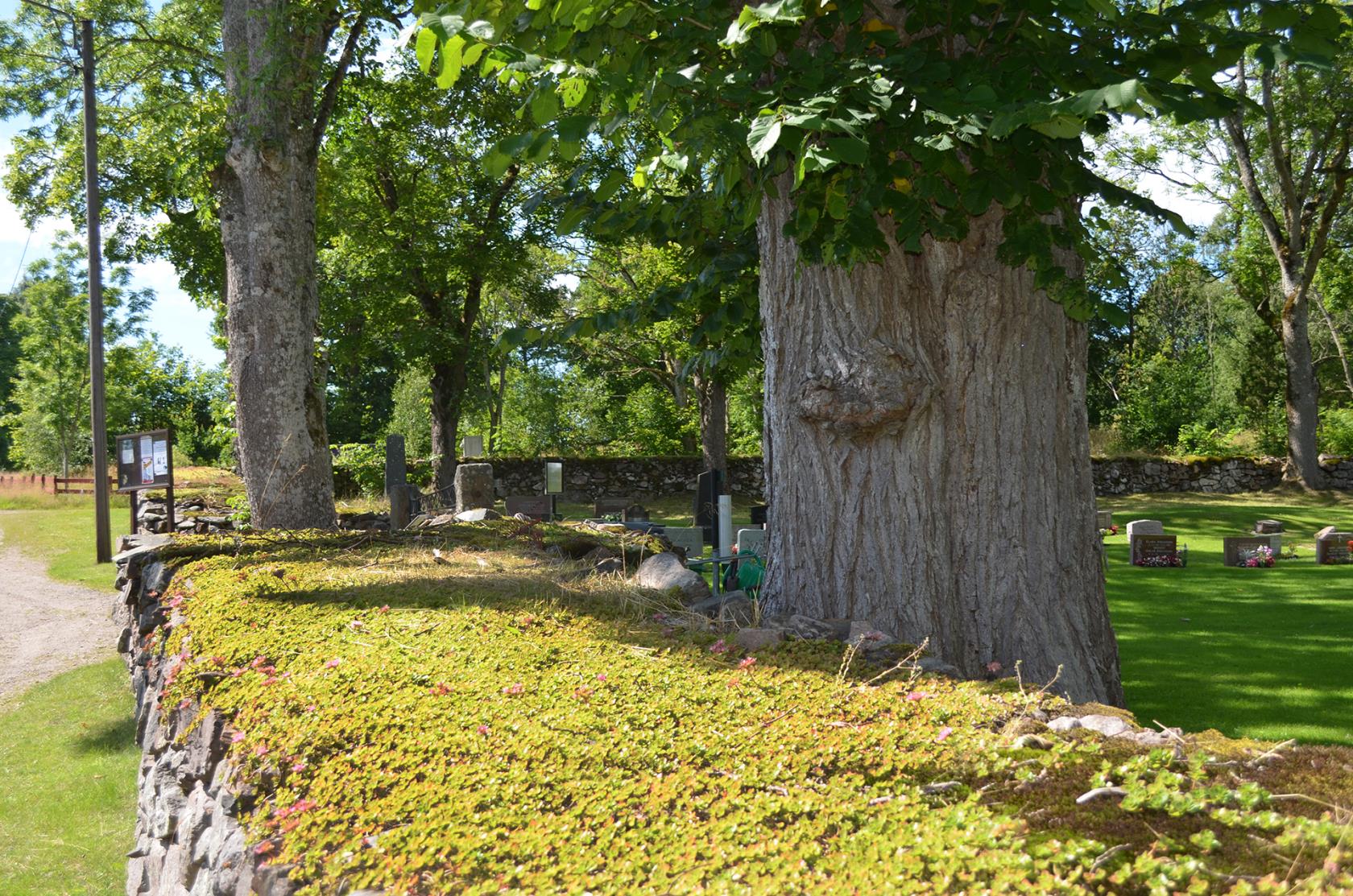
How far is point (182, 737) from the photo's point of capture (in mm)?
4695

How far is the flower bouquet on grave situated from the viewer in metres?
16.3

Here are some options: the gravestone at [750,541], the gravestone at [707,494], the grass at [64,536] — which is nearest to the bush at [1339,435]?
the gravestone at [707,494]

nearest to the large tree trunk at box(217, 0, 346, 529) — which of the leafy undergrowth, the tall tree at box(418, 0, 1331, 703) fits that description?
the leafy undergrowth

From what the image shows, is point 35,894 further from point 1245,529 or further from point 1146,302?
point 1146,302

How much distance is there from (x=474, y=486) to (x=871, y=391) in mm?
7522

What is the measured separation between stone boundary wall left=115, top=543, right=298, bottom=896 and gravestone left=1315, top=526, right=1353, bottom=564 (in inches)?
671

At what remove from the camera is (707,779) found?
8.77 feet

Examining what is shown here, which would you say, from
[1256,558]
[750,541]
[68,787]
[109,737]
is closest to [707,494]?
[750,541]

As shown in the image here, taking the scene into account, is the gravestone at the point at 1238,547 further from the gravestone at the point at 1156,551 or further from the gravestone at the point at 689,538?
the gravestone at the point at 689,538

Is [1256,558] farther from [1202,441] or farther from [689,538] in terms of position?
[1202,441]

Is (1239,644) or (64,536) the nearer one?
(1239,644)

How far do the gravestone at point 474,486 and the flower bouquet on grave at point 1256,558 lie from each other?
A: 490 inches

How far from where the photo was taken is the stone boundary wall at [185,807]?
3197 millimetres

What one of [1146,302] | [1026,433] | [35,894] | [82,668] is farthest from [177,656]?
[1146,302]
